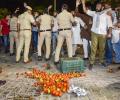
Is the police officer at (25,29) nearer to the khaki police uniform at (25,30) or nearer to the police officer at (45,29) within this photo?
the khaki police uniform at (25,30)

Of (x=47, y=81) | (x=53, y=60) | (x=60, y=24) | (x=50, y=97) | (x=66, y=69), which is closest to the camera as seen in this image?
(x=50, y=97)

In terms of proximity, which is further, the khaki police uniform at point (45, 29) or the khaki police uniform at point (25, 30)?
the khaki police uniform at point (45, 29)

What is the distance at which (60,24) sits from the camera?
14859mm

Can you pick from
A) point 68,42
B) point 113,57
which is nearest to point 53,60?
point 68,42

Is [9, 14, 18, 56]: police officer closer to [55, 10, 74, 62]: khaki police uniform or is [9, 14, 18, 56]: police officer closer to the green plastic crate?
[55, 10, 74, 62]: khaki police uniform

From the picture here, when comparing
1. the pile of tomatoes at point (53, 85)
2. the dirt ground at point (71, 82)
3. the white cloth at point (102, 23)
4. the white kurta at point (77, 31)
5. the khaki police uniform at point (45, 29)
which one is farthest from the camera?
the khaki police uniform at point (45, 29)

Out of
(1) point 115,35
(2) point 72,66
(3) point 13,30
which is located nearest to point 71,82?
(2) point 72,66

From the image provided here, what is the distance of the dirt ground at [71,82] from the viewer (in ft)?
32.9

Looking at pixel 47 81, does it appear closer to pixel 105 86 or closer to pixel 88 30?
pixel 105 86

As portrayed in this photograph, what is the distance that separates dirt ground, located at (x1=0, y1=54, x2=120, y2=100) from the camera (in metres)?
10.0

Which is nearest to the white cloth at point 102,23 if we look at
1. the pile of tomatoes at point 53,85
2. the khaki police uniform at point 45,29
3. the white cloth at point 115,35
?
the white cloth at point 115,35

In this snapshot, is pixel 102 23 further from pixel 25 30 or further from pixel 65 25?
pixel 25 30

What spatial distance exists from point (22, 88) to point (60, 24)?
4396 mm

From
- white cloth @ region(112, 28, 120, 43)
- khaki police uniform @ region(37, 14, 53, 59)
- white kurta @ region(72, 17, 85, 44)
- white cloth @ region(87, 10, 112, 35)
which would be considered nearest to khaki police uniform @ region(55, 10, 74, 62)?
white kurta @ region(72, 17, 85, 44)
